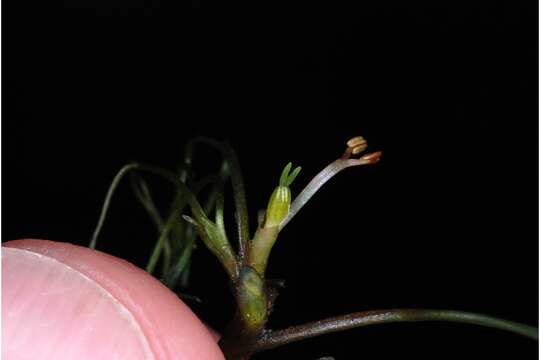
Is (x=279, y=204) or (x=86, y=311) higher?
(x=279, y=204)

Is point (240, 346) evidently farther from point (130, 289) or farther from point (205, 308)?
point (205, 308)

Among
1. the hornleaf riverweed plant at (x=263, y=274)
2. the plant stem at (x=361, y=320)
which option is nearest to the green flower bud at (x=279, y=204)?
the hornleaf riverweed plant at (x=263, y=274)

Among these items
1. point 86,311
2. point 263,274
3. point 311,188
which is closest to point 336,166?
point 311,188

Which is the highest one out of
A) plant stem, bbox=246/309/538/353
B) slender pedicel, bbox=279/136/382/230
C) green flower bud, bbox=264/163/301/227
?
slender pedicel, bbox=279/136/382/230

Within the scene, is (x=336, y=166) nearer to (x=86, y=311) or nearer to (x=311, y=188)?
(x=311, y=188)

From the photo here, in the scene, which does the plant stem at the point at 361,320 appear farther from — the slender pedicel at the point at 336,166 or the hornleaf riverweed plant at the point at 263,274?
the slender pedicel at the point at 336,166

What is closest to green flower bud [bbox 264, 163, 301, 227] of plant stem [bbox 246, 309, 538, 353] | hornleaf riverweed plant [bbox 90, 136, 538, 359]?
hornleaf riverweed plant [bbox 90, 136, 538, 359]

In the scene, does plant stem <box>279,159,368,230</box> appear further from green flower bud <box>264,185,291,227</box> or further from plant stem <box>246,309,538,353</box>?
plant stem <box>246,309,538,353</box>

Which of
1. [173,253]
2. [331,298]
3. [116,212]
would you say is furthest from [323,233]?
[173,253]
